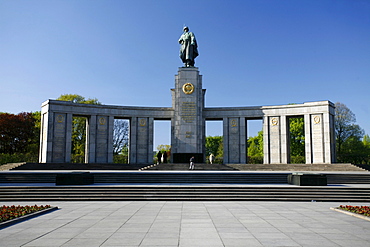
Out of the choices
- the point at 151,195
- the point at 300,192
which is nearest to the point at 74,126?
the point at 151,195

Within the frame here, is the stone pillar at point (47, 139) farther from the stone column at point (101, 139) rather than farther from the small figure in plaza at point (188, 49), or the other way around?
the small figure in plaza at point (188, 49)

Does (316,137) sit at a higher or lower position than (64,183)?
higher

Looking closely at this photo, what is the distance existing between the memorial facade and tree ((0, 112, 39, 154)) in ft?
53.0

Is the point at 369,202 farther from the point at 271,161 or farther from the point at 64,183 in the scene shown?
the point at 271,161

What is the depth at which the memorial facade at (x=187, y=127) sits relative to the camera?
38500 millimetres

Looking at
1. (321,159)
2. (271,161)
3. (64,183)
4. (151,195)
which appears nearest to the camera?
(151,195)

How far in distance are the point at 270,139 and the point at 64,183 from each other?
28.1m

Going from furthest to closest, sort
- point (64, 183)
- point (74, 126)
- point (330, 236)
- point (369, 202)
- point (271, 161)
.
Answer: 1. point (74, 126)
2. point (271, 161)
3. point (64, 183)
4. point (369, 202)
5. point (330, 236)

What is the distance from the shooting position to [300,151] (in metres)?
54.0

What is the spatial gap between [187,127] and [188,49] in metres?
10.2

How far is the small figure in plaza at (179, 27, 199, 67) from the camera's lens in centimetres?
4234

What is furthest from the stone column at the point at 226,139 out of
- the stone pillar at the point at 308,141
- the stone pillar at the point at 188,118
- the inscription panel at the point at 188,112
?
the stone pillar at the point at 308,141

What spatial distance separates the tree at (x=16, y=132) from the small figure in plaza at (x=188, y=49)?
29553 millimetres

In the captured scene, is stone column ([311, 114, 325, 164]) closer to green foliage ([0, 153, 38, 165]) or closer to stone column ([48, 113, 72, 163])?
stone column ([48, 113, 72, 163])
